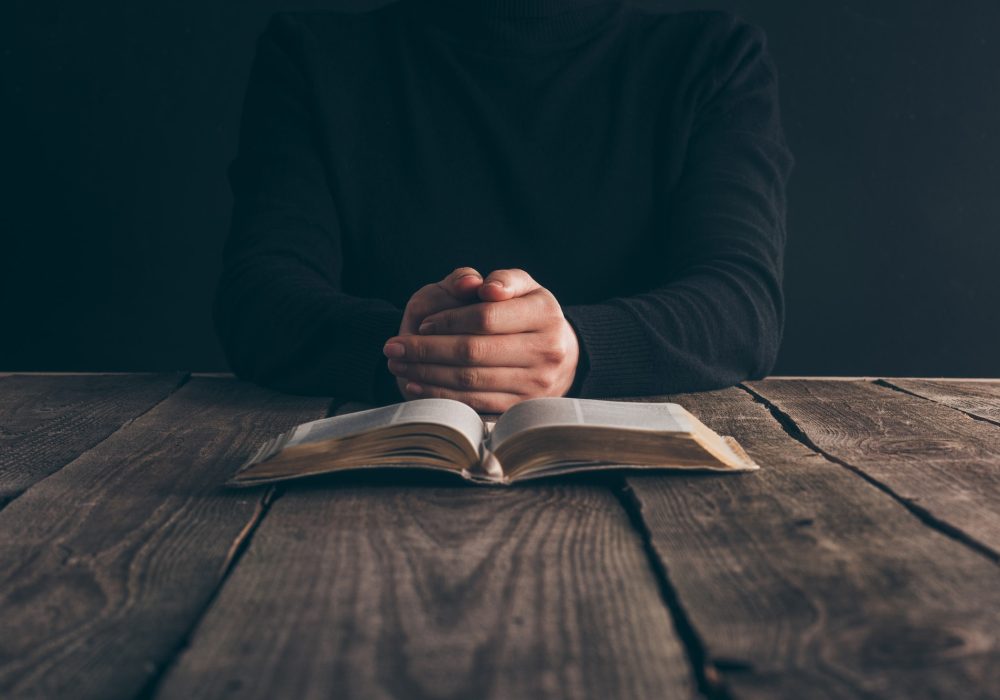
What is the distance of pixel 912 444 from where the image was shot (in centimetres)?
89

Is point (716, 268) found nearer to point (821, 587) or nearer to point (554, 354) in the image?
point (554, 354)

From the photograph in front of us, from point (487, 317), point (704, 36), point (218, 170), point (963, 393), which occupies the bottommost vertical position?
point (963, 393)

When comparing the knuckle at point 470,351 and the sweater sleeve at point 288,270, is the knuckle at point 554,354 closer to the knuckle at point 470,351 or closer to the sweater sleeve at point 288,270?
the knuckle at point 470,351

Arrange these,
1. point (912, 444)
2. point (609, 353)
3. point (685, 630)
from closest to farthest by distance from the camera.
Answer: point (685, 630) < point (912, 444) < point (609, 353)

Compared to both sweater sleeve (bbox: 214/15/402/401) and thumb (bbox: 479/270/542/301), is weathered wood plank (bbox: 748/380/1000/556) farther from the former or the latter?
sweater sleeve (bbox: 214/15/402/401)

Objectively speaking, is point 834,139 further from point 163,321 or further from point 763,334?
point 163,321

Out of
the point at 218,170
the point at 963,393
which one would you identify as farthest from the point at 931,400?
the point at 218,170

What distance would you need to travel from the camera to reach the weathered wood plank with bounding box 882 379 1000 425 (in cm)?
108

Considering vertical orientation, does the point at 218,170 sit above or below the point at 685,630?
above

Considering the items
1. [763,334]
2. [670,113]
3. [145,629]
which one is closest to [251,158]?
[670,113]

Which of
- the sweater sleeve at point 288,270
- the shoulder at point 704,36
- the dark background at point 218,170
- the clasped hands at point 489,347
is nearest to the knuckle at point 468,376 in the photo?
the clasped hands at point 489,347

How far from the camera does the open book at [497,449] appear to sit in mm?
745

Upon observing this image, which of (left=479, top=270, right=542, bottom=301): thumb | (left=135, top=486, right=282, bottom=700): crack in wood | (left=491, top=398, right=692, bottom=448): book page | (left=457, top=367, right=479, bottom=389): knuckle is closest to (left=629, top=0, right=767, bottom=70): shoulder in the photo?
(left=479, top=270, right=542, bottom=301): thumb

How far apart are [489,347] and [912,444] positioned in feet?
1.46
